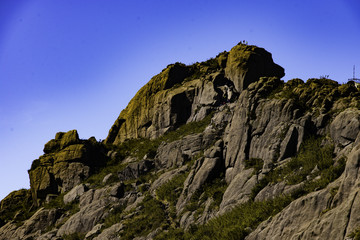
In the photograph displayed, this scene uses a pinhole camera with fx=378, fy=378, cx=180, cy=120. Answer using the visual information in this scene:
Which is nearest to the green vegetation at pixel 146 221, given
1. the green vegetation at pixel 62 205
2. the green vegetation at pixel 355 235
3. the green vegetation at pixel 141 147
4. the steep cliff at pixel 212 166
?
the steep cliff at pixel 212 166

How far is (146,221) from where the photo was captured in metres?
34.7

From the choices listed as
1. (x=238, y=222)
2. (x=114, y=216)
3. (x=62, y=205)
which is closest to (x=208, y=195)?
(x=238, y=222)

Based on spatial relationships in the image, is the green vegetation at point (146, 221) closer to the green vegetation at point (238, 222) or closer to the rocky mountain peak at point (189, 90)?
the green vegetation at point (238, 222)

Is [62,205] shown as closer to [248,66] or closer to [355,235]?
[248,66]

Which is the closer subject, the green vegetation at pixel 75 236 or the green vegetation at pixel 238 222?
the green vegetation at pixel 238 222

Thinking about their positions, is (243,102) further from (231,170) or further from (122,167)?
(122,167)

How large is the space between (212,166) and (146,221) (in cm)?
787

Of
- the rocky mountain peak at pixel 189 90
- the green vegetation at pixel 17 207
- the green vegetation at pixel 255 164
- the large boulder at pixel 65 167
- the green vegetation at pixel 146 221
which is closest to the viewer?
the green vegetation at pixel 255 164

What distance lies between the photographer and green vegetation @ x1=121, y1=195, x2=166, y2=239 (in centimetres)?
3356

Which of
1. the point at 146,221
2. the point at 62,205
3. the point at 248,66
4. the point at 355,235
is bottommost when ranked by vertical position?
the point at 355,235

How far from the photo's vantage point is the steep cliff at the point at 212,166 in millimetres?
22125

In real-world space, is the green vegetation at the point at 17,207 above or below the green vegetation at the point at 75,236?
above

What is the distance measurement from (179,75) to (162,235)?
36893mm

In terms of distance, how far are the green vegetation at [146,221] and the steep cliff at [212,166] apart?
4.8 inches
